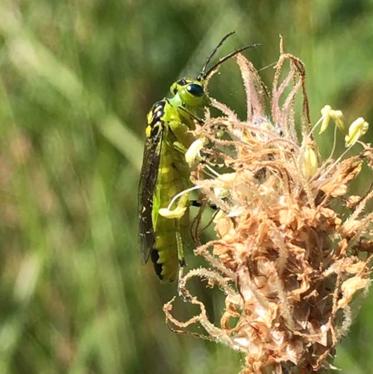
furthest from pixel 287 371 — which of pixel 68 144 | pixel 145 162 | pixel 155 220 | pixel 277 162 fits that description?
pixel 68 144

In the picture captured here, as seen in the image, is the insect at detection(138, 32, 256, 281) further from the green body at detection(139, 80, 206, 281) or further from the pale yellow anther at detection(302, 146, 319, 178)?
the pale yellow anther at detection(302, 146, 319, 178)

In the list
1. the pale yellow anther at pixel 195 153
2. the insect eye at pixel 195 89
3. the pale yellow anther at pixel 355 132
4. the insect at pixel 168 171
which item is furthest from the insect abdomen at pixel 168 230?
the pale yellow anther at pixel 355 132

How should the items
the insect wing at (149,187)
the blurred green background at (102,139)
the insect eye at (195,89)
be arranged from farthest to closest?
1. the blurred green background at (102,139)
2. the insect wing at (149,187)
3. the insect eye at (195,89)

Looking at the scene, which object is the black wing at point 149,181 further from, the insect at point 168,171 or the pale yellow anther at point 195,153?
the pale yellow anther at point 195,153

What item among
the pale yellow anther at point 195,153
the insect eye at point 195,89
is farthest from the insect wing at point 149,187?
the pale yellow anther at point 195,153

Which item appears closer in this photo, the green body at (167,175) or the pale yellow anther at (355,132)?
the pale yellow anther at (355,132)

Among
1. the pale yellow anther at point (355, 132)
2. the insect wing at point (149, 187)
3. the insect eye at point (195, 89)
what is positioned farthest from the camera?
the insect wing at point (149, 187)

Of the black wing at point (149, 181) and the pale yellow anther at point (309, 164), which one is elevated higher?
the pale yellow anther at point (309, 164)

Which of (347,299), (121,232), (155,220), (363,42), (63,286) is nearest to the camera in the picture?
(347,299)

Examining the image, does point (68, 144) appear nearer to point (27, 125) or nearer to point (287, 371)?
point (27, 125)
